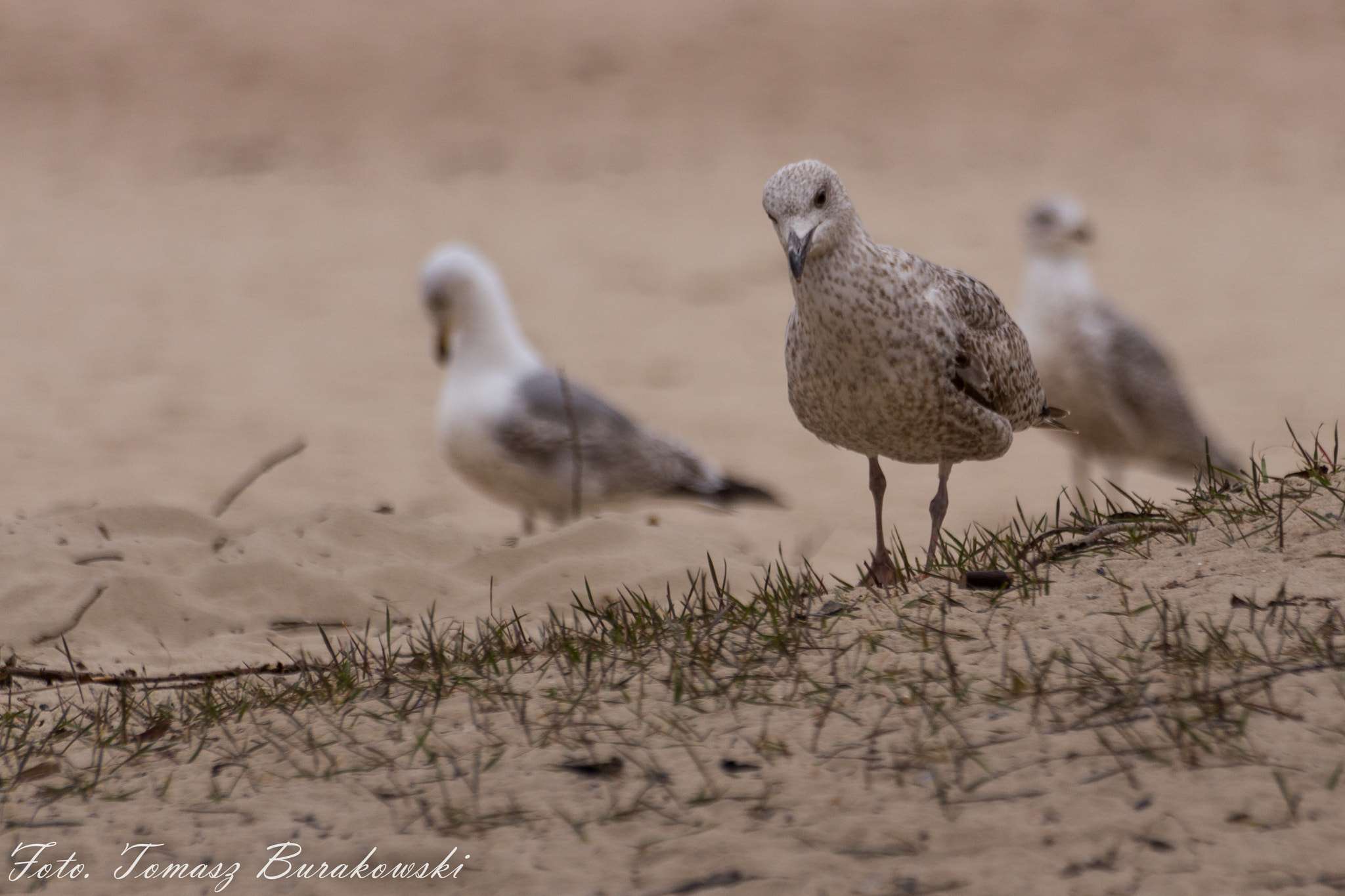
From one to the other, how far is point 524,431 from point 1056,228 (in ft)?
11.7

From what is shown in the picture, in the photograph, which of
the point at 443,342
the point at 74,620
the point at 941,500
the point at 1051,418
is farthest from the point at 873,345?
the point at 443,342

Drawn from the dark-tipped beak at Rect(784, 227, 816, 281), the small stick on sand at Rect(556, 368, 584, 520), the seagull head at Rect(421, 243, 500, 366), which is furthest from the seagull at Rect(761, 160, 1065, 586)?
the seagull head at Rect(421, 243, 500, 366)

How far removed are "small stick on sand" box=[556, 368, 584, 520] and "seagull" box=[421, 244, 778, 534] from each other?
0.01 m

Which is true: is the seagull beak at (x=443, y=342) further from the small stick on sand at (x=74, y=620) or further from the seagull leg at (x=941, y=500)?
the seagull leg at (x=941, y=500)

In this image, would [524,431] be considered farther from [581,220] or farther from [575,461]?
[581,220]

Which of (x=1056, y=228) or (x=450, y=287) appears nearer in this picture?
(x=450, y=287)

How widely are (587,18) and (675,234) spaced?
8.99 metres

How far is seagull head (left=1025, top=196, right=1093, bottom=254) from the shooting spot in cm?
886

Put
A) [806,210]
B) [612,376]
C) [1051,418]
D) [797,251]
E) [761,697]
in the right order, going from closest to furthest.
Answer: [761,697]
[797,251]
[806,210]
[1051,418]
[612,376]

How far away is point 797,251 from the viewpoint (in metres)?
3.93

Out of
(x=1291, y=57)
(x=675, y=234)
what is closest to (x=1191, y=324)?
(x=675, y=234)

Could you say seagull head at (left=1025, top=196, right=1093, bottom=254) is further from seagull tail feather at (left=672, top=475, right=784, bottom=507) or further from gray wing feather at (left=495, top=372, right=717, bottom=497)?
gray wing feather at (left=495, top=372, right=717, bottom=497)

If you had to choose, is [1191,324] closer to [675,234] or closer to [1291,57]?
[675,234]

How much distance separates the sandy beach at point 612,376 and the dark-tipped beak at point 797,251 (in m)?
0.79
